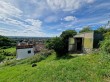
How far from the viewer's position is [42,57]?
2070 centimetres

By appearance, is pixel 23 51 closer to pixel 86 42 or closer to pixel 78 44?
pixel 78 44

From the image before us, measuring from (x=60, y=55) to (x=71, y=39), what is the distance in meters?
4.24

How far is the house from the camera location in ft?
52.9

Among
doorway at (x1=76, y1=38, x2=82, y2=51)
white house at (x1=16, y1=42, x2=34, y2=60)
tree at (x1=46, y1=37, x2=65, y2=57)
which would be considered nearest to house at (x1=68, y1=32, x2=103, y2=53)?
doorway at (x1=76, y1=38, x2=82, y2=51)

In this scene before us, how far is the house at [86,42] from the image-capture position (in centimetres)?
1611

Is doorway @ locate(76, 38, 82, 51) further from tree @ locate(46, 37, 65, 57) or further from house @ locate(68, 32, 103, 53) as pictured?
tree @ locate(46, 37, 65, 57)

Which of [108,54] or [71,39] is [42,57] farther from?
[108,54]

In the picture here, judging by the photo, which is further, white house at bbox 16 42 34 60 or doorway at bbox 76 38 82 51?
white house at bbox 16 42 34 60

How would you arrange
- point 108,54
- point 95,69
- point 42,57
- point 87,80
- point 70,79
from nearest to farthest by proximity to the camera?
point 87,80
point 70,79
point 95,69
point 108,54
point 42,57

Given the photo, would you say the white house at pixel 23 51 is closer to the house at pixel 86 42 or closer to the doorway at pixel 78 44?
the house at pixel 86 42

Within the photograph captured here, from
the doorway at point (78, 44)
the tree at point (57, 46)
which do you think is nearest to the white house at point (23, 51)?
the tree at point (57, 46)

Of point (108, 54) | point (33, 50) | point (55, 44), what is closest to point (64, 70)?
point (108, 54)

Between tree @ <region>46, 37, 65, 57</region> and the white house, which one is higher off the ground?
tree @ <region>46, 37, 65, 57</region>

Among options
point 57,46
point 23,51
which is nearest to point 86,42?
point 57,46
